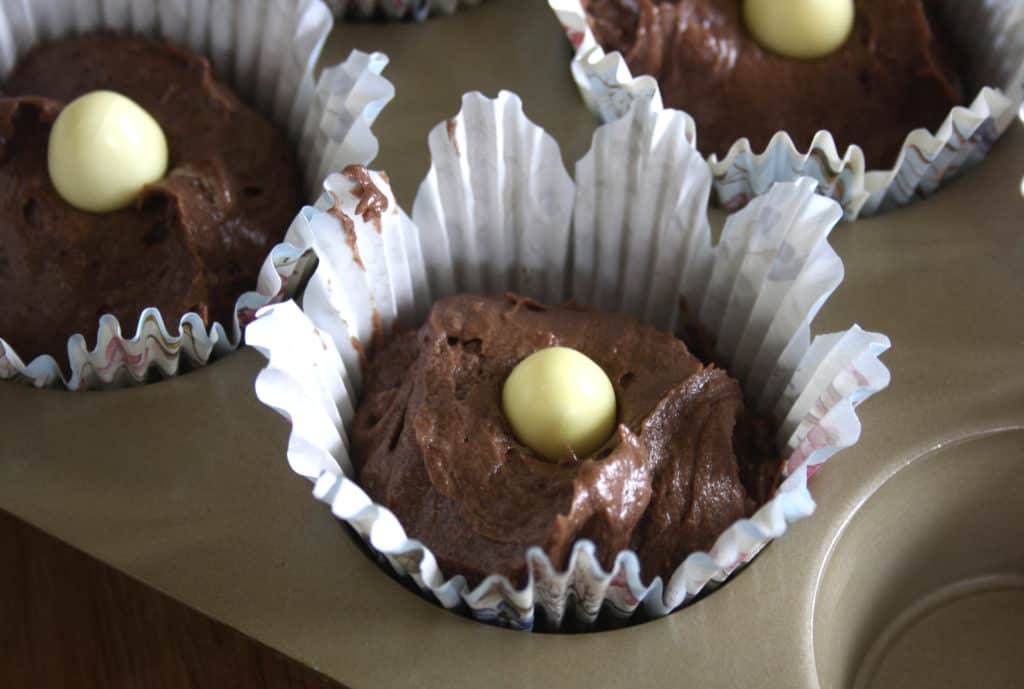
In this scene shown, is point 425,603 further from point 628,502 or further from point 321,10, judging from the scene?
point 321,10

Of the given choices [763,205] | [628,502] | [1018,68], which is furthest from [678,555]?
[1018,68]

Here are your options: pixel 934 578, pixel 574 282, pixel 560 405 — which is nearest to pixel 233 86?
pixel 574 282

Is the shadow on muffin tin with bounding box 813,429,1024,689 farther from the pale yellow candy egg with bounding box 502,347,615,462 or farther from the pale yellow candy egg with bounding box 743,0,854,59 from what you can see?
the pale yellow candy egg with bounding box 743,0,854,59

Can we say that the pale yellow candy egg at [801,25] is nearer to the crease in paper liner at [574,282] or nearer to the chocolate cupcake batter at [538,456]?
the crease in paper liner at [574,282]

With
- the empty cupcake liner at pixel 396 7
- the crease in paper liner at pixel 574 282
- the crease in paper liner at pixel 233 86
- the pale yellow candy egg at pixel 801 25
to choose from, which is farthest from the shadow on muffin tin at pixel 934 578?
the empty cupcake liner at pixel 396 7

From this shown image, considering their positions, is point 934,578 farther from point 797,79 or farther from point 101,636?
point 101,636

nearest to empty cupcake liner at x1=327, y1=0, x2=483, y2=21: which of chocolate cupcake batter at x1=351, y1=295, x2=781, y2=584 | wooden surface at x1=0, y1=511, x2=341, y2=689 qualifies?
chocolate cupcake batter at x1=351, y1=295, x2=781, y2=584
